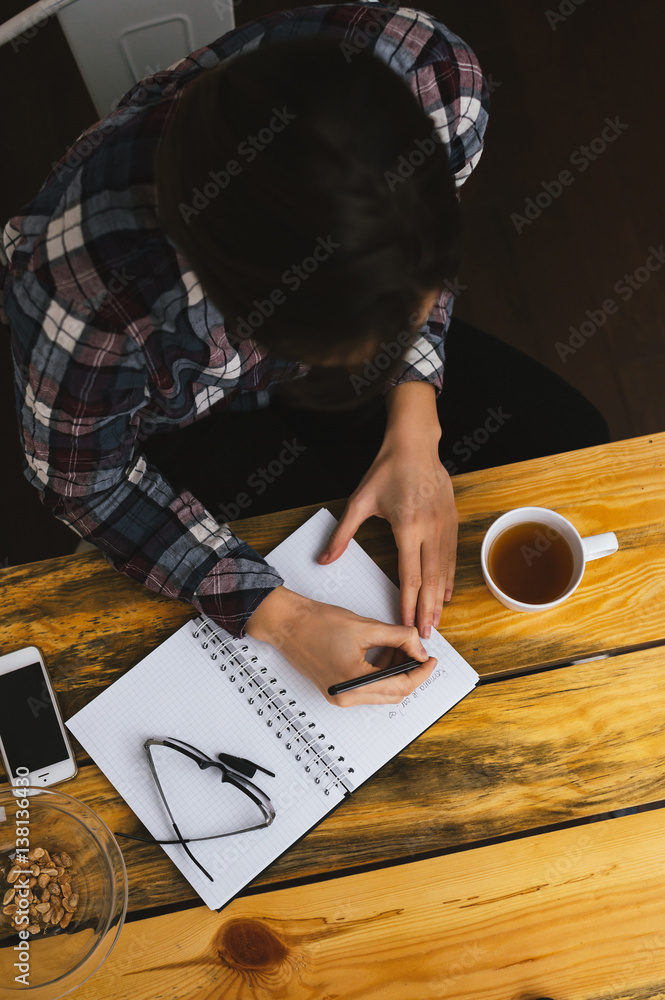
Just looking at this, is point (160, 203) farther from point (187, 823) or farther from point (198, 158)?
point (187, 823)

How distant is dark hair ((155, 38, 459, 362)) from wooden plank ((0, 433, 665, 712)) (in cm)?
45

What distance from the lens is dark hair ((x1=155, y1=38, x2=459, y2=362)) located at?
0.51 metres

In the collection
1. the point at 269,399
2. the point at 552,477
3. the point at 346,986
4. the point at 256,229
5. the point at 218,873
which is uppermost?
the point at 256,229

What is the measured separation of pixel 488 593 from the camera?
941mm

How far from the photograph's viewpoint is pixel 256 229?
0.52 m

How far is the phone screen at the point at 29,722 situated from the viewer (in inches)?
34.6

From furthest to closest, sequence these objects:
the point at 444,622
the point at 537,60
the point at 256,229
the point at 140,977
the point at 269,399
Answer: the point at 537,60, the point at 269,399, the point at 444,622, the point at 140,977, the point at 256,229

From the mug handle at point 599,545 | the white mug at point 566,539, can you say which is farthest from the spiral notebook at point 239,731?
the mug handle at point 599,545

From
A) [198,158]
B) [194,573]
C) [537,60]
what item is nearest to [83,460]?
[194,573]

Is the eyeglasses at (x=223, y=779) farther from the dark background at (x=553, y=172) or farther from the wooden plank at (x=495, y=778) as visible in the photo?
the dark background at (x=553, y=172)

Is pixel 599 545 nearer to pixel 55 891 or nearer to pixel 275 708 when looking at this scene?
pixel 275 708

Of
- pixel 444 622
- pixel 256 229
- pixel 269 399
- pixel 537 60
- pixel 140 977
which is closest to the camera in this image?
pixel 256 229

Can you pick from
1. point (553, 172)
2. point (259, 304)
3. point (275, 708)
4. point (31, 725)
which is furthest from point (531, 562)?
point (553, 172)

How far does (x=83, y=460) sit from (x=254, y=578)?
0.25 m
